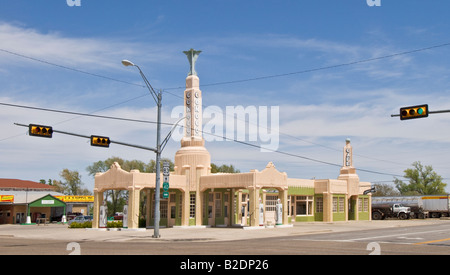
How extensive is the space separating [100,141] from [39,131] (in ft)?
11.8

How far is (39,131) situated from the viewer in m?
26.0

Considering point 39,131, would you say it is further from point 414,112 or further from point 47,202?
point 47,202

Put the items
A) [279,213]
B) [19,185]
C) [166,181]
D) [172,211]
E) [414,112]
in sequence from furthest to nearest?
[19,185] < [172,211] < [279,213] < [166,181] < [414,112]

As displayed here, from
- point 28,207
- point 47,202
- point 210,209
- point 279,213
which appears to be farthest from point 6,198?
point 279,213

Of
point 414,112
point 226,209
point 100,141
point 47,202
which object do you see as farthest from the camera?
point 47,202

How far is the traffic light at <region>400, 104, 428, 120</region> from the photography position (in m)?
22.0

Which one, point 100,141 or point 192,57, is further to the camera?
point 192,57

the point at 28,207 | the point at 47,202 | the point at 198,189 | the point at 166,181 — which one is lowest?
the point at 28,207

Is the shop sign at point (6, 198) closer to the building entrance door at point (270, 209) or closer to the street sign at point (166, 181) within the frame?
the building entrance door at point (270, 209)

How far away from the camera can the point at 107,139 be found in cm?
2864

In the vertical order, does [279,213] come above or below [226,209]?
below

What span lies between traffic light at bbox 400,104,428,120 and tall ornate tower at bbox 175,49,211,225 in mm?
23492
